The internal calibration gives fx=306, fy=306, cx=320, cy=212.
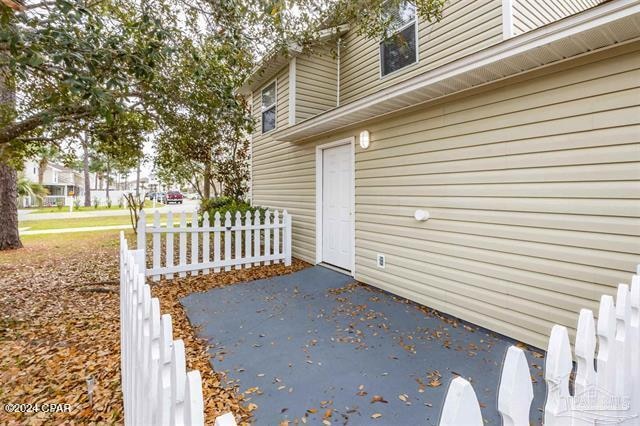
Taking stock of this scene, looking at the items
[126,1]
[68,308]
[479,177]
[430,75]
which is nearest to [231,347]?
[68,308]

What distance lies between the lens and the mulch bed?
2.32 meters

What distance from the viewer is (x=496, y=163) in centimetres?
337

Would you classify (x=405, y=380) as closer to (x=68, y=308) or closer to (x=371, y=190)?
(x=371, y=190)

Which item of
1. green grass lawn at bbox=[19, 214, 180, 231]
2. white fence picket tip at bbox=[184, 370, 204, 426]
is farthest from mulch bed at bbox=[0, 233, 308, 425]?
green grass lawn at bbox=[19, 214, 180, 231]

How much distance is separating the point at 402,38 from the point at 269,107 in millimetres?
3821

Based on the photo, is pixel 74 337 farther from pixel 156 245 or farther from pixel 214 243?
pixel 214 243

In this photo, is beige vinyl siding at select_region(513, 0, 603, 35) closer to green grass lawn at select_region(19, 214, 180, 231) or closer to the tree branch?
the tree branch

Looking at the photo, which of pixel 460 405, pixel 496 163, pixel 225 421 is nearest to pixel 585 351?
pixel 460 405

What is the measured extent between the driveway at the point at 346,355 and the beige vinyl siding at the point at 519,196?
46cm

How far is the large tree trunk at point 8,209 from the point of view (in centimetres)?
746

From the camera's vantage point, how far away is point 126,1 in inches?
173

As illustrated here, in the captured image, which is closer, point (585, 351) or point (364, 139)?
point (585, 351)

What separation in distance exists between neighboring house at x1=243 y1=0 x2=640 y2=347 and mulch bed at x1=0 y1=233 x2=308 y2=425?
243 centimetres

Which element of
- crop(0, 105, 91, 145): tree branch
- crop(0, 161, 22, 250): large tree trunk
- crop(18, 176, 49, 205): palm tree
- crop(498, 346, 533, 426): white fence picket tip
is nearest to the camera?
crop(498, 346, 533, 426): white fence picket tip
